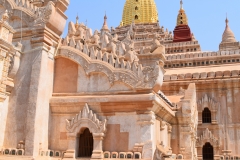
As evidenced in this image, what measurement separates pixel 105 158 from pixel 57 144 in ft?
6.45

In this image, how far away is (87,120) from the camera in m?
10.7

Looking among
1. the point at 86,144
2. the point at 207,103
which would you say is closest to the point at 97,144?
the point at 86,144

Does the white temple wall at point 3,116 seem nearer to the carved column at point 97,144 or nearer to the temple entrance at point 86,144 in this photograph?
the temple entrance at point 86,144

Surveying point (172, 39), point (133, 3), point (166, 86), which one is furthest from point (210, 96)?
point (133, 3)

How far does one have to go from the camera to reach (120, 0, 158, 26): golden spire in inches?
2147

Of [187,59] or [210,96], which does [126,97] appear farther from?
[187,59]

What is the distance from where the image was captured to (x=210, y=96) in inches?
1063

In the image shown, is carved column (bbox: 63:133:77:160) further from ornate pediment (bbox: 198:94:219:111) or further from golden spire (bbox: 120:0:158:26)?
golden spire (bbox: 120:0:158:26)

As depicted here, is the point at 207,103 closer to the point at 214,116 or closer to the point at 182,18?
the point at 214,116

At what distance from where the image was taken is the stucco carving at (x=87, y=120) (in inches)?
418

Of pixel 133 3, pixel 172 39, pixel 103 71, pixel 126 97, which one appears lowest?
pixel 126 97

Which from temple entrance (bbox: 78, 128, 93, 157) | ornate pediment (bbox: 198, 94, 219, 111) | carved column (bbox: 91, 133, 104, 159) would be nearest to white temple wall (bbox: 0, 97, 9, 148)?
temple entrance (bbox: 78, 128, 93, 157)

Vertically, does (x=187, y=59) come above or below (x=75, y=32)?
above

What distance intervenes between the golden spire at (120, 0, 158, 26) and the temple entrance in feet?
145
